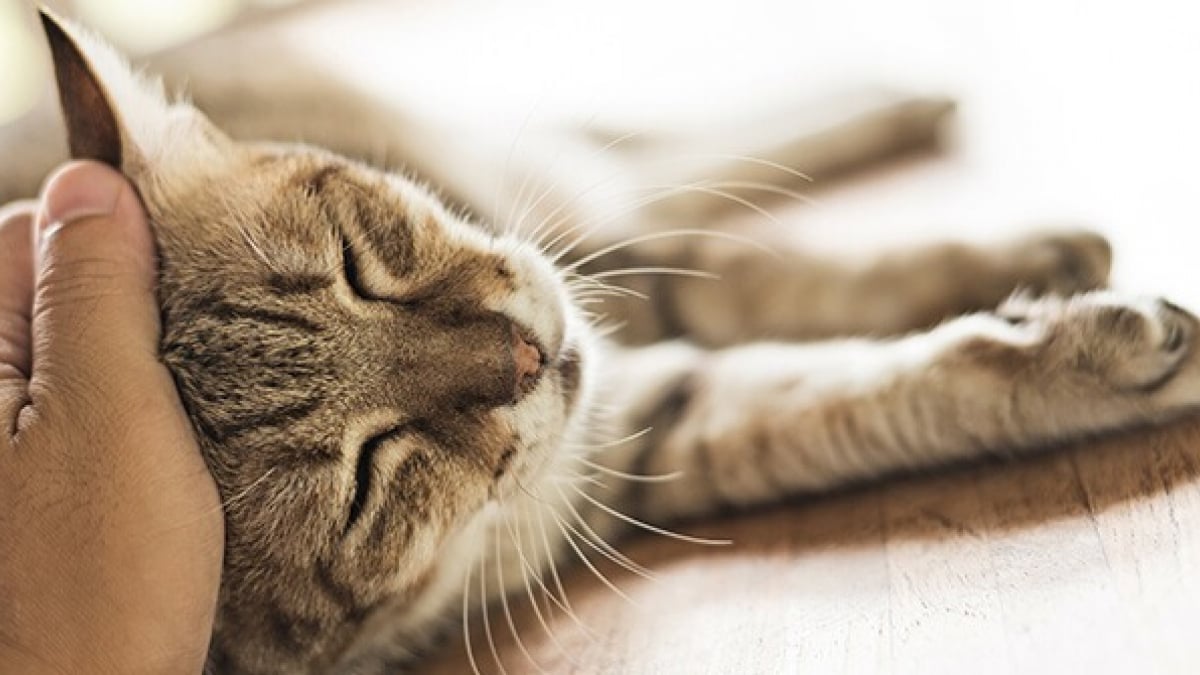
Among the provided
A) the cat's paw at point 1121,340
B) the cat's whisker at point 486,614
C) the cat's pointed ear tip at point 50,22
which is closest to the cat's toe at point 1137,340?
the cat's paw at point 1121,340

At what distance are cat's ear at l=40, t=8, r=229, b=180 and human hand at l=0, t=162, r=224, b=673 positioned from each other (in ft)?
0.33

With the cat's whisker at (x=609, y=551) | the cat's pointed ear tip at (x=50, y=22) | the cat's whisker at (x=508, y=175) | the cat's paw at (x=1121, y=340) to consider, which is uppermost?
the cat's pointed ear tip at (x=50, y=22)

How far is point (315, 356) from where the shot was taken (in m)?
1.11

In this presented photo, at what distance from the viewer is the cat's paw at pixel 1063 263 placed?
1.36 metres

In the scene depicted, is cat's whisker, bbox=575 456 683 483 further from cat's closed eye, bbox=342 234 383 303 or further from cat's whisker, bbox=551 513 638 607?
cat's closed eye, bbox=342 234 383 303

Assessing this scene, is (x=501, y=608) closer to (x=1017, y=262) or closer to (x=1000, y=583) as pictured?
(x=1000, y=583)

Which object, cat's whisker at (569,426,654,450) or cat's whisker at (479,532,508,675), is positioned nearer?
cat's whisker at (479,532,508,675)

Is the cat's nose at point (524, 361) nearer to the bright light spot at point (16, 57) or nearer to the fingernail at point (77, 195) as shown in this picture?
the fingernail at point (77, 195)

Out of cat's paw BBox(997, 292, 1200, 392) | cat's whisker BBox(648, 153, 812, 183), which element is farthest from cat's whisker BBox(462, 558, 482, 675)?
cat's whisker BBox(648, 153, 812, 183)

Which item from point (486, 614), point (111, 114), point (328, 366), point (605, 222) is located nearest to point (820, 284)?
point (605, 222)

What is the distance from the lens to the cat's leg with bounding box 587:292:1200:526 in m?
1.13

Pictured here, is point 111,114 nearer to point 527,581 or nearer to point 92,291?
point 92,291

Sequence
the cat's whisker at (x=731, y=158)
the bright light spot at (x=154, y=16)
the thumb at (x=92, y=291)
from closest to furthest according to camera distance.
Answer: the thumb at (x=92, y=291), the cat's whisker at (x=731, y=158), the bright light spot at (x=154, y=16)

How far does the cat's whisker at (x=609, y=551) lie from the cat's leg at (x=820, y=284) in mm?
273
